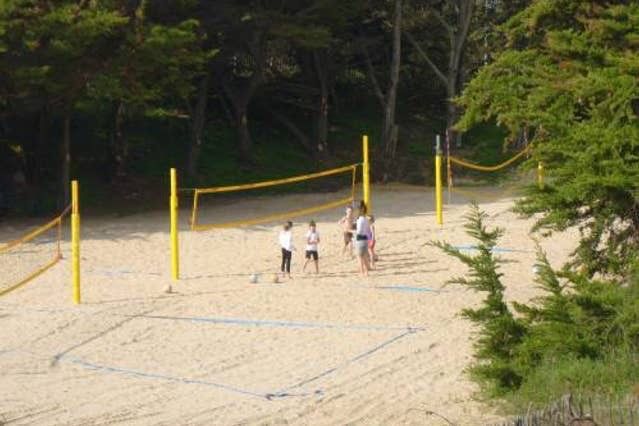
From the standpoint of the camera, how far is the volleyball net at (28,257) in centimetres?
2089

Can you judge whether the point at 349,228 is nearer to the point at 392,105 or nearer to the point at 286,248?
the point at 286,248

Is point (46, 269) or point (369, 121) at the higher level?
point (369, 121)

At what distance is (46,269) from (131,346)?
6.50 meters

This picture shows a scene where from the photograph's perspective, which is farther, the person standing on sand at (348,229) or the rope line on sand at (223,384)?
the person standing on sand at (348,229)

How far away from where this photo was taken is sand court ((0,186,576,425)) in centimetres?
1225

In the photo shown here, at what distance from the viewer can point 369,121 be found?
42.4 metres

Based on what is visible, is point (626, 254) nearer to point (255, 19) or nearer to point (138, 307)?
point (138, 307)

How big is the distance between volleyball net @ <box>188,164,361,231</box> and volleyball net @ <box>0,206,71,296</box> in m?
3.05

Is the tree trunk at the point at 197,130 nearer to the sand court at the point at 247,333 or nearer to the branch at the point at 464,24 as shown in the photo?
the sand court at the point at 247,333

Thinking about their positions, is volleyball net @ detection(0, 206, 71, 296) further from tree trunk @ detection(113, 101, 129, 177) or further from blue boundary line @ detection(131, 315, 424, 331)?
tree trunk @ detection(113, 101, 129, 177)

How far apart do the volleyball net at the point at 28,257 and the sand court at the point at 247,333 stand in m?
0.38

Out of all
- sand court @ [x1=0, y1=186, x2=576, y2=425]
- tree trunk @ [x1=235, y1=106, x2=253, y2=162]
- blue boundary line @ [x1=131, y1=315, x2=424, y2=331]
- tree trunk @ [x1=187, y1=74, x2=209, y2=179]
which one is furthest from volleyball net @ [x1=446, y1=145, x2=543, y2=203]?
blue boundary line @ [x1=131, y1=315, x2=424, y2=331]

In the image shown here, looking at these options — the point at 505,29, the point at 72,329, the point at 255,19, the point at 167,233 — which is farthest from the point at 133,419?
the point at 255,19

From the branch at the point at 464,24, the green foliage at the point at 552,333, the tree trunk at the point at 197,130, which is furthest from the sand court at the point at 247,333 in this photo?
the branch at the point at 464,24
